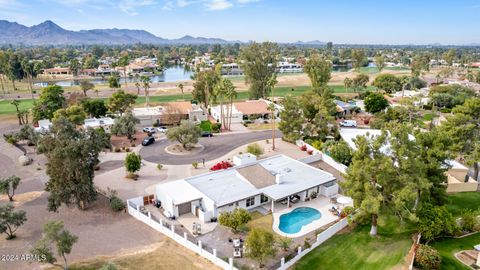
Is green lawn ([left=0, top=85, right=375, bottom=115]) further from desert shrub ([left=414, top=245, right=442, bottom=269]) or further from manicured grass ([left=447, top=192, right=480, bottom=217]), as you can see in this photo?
desert shrub ([left=414, top=245, right=442, bottom=269])

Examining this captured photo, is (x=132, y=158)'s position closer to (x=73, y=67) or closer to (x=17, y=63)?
(x=17, y=63)

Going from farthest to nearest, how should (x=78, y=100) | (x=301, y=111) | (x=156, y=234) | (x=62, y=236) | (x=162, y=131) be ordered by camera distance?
1. (x=78, y=100)
2. (x=162, y=131)
3. (x=301, y=111)
4. (x=156, y=234)
5. (x=62, y=236)

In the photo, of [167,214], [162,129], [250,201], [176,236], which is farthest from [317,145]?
[176,236]

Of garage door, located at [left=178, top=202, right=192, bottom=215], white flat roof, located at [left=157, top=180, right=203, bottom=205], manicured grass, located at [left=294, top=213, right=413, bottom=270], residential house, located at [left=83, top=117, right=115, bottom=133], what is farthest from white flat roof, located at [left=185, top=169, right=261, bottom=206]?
residential house, located at [left=83, top=117, right=115, bottom=133]

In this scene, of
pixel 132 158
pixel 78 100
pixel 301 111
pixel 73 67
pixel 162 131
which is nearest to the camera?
pixel 132 158

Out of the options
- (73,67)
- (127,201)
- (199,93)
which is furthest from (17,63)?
(127,201)

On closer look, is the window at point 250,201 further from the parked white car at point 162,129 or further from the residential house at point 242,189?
the parked white car at point 162,129

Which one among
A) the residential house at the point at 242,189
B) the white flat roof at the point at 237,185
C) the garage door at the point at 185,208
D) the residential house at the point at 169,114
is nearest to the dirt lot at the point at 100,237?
the garage door at the point at 185,208
